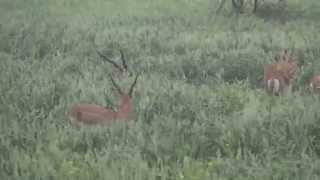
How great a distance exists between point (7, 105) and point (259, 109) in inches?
157

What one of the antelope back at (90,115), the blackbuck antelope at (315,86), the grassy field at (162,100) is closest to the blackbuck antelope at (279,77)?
the grassy field at (162,100)

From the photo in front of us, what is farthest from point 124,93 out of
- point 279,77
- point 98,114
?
point 279,77

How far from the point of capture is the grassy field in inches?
333

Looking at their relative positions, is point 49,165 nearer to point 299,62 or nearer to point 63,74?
point 63,74

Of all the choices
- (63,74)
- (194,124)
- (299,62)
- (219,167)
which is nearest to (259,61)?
(299,62)

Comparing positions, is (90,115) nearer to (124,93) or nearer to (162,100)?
(124,93)

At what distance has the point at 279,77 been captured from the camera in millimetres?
13055

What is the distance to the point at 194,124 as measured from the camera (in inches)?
393

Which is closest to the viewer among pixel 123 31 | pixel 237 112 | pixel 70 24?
pixel 237 112

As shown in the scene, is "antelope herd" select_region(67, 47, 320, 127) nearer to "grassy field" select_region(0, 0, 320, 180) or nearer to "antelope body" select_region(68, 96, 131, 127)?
"antelope body" select_region(68, 96, 131, 127)

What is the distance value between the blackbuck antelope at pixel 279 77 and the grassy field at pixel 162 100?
254 millimetres

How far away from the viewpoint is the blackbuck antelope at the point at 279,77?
42.6 feet

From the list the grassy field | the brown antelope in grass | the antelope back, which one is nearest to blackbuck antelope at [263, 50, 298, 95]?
the grassy field

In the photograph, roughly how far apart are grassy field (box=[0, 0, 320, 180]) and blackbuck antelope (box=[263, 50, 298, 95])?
254mm
